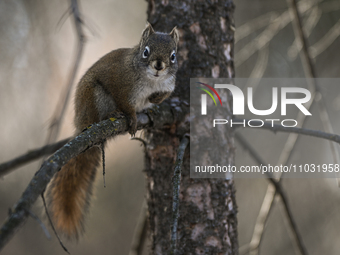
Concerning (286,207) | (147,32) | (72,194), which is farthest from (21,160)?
(286,207)

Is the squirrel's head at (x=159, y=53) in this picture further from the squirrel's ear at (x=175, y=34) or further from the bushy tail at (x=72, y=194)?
the bushy tail at (x=72, y=194)

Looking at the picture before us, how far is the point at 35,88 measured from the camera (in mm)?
2062

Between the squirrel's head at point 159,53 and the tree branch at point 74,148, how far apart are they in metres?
0.15

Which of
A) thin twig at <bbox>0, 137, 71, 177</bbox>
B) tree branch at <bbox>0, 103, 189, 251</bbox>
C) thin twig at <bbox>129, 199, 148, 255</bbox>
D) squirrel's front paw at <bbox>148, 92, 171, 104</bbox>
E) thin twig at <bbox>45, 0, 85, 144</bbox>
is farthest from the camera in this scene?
thin twig at <bbox>129, 199, 148, 255</bbox>

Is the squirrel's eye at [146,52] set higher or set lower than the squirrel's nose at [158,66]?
higher

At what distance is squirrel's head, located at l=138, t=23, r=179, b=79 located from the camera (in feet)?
4.62

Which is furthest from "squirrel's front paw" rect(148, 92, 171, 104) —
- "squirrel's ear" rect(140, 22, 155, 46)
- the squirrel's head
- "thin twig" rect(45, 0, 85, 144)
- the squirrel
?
"thin twig" rect(45, 0, 85, 144)

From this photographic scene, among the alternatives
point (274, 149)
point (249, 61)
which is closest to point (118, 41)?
point (249, 61)

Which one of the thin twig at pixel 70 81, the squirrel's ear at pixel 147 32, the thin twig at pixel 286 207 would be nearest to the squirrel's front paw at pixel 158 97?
the squirrel's ear at pixel 147 32

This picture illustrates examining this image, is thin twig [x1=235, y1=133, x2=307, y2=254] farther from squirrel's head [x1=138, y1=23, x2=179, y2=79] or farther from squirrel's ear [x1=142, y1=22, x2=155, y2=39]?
squirrel's ear [x1=142, y1=22, x2=155, y2=39]

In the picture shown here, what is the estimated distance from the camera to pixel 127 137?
262 cm

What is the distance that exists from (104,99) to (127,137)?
109 cm

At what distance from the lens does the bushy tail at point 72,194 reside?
1523 millimetres

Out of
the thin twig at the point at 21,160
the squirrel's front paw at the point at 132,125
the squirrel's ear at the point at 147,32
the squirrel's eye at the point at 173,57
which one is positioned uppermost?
the squirrel's ear at the point at 147,32
